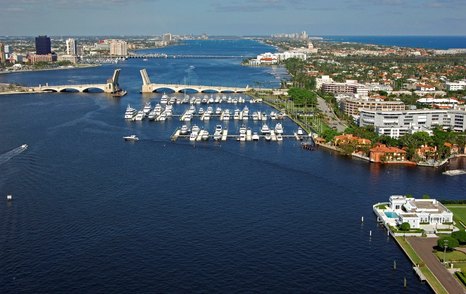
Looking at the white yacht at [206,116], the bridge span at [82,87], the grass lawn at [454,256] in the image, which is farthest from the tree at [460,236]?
the bridge span at [82,87]

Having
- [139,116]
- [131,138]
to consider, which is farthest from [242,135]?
[139,116]

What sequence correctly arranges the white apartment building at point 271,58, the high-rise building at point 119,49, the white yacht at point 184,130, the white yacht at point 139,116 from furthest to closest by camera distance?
the high-rise building at point 119,49 < the white apartment building at point 271,58 < the white yacht at point 139,116 < the white yacht at point 184,130

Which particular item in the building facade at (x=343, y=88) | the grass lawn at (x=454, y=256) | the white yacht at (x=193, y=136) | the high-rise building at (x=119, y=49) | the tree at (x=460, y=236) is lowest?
the grass lawn at (x=454, y=256)

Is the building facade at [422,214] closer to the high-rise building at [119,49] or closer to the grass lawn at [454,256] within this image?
the grass lawn at [454,256]

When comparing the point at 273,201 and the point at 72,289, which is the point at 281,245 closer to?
the point at 273,201

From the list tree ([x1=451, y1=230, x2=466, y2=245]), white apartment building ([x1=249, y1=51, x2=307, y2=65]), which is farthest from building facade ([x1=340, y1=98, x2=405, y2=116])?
white apartment building ([x1=249, y1=51, x2=307, y2=65])

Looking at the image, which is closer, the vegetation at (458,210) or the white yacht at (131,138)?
the vegetation at (458,210)
